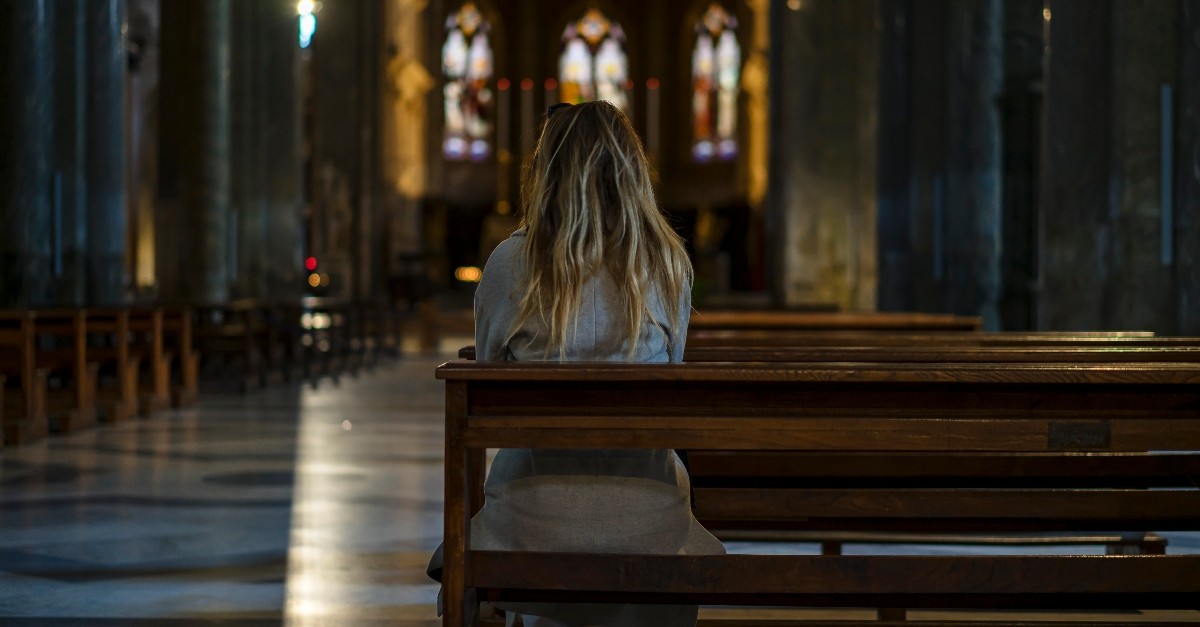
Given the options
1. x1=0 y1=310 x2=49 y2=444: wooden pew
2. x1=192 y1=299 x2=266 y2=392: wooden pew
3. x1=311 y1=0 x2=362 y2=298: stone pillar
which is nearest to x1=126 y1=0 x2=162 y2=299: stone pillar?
x1=311 y1=0 x2=362 y2=298: stone pillar

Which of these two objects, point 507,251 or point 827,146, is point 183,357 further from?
point 827,146

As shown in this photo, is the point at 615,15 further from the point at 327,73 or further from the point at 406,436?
the point at 406,436

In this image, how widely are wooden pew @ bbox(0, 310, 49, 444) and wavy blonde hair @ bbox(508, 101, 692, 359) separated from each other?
235 inches

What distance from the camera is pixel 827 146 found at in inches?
689

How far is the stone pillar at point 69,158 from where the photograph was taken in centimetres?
1181

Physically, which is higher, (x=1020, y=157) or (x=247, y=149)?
(x=247, y=149)

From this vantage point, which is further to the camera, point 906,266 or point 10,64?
point 906,266

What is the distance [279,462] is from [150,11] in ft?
54.7

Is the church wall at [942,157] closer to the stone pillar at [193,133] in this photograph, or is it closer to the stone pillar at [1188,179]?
the stone pillar at [1188,179]

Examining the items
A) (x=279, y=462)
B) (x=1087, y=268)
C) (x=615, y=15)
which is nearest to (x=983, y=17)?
(x=1087, y=268)

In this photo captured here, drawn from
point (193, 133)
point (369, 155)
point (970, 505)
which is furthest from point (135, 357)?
point (369, 155)

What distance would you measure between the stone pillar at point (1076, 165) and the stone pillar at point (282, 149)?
11367 mm

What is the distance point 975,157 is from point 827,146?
18.8 ft

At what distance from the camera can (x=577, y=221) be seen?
2.74 m
